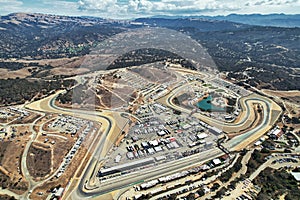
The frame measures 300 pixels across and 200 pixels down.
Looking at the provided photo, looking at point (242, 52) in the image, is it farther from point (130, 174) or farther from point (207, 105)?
point (130, 174)

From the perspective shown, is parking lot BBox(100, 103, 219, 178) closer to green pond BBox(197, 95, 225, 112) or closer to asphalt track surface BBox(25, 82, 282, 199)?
asphalt track surface BBox(25, 82, 282, 199)

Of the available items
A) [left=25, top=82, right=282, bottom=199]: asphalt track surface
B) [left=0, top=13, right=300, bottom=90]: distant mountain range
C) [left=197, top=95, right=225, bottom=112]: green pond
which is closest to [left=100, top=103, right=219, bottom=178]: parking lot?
[left=25, top=82, right=282, bottom=199]: asphalt track surface

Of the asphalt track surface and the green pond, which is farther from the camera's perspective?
A: the green pond

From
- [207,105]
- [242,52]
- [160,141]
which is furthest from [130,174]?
[242,52]

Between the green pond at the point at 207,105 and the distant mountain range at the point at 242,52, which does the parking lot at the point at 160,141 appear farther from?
the distant mountain range at the point at 242,52

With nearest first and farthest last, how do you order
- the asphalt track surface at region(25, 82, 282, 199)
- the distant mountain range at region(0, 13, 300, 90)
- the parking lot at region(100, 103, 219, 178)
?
the asphalt track surface at region(25, 82, 282, 199) < the parking lot at region(100, 103, 219, 178) < the distant mountain range at region(0, 13, 300, 90)

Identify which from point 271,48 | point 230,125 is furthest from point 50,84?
point 271,48

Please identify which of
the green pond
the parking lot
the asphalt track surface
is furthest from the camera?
the green pond

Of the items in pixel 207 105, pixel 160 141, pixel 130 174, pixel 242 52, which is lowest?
pixel 130 174

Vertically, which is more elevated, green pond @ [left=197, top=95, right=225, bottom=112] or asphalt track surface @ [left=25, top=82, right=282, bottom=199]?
green pond @ [left=197, top=95, right=225, bottom=112]

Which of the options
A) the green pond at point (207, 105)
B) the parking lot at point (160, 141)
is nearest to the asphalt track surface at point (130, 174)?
the parking lot at point (160, 141)
